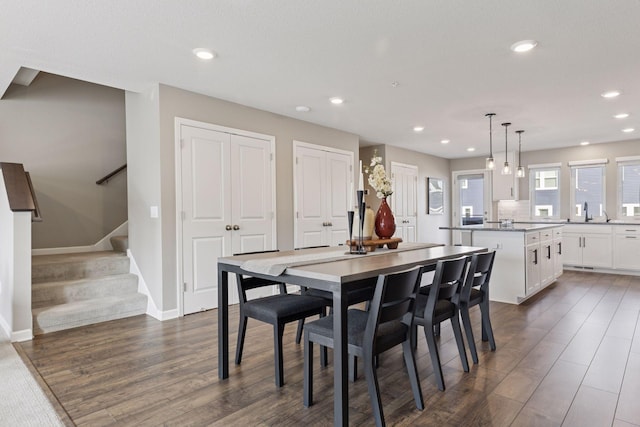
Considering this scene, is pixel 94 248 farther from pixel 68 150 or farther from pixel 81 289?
pixel 81 289

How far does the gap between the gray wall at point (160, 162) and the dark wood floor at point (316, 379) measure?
59cm

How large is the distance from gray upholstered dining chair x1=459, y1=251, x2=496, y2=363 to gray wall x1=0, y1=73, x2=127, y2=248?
15.8ft

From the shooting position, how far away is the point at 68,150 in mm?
5117

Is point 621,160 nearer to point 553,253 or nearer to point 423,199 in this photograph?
point 553,253

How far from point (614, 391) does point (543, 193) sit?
661cm

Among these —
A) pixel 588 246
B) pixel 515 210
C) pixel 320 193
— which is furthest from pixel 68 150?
pixel 588 246

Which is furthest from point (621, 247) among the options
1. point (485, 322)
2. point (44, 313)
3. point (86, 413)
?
point (44, 313)

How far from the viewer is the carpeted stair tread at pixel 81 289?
3738mm

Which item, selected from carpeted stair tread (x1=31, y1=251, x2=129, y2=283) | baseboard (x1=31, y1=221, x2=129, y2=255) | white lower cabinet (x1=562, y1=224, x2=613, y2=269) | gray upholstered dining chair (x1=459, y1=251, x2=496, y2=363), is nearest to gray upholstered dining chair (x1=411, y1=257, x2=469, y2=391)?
gray upholstered dining chair (x1=459, y1=251, x2=496, y2=363)

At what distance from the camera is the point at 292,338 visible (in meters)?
3.33

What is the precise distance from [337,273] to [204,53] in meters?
2.26

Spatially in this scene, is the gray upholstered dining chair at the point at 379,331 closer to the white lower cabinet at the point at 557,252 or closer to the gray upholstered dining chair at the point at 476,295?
the gray upholstered dining chair at the point at 476,295

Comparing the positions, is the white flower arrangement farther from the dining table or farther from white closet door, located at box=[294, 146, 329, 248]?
white closet door, located at box=[294, 146, 329, 248]

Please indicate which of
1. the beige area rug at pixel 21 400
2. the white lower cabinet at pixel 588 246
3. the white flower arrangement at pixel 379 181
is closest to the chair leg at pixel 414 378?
the white flower arrangement at pixel 379 181
